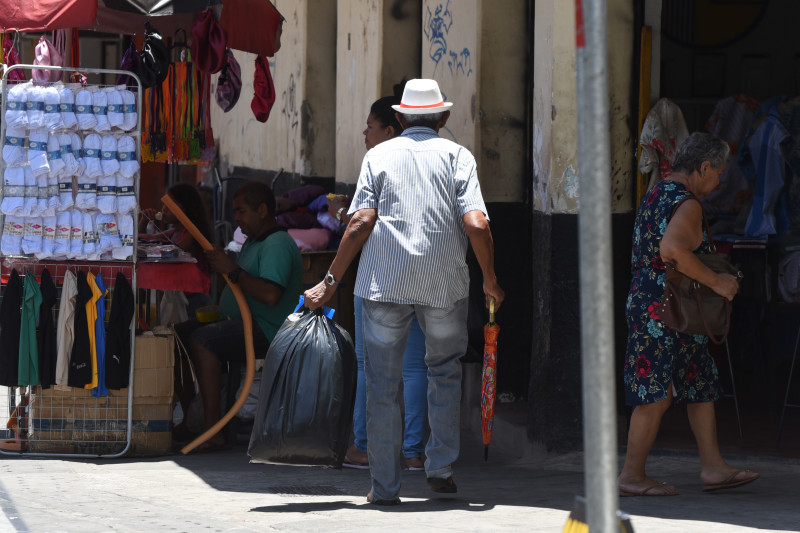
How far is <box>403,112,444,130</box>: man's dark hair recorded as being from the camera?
19.7 ft

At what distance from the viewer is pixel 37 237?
7129mm

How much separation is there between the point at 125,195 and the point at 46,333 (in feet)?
2.77

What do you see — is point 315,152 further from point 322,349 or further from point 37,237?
point 322,349

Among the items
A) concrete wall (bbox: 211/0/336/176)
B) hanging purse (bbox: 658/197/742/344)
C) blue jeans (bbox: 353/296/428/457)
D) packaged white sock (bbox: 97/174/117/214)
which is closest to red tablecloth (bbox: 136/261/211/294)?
packaged white sock (bbox: 97/174/117/214)

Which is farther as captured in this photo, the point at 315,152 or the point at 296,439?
the point at 315,152

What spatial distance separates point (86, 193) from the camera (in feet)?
23.5

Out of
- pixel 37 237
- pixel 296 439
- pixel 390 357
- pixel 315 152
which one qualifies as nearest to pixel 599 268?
pixel 390 357

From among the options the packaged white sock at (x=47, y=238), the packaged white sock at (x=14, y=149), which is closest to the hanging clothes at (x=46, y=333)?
the packaged white sock at (x=47, y=238)

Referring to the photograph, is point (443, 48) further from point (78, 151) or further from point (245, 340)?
point (78, 151)

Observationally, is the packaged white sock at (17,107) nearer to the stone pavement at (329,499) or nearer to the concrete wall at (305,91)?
the stone pavement at (329,499)

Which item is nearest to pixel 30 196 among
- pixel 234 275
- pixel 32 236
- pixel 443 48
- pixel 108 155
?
pixel 32 236

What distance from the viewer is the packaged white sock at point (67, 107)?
278 inches

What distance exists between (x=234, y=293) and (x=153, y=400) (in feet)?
2.41

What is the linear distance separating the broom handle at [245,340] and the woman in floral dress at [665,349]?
7.49 feet
